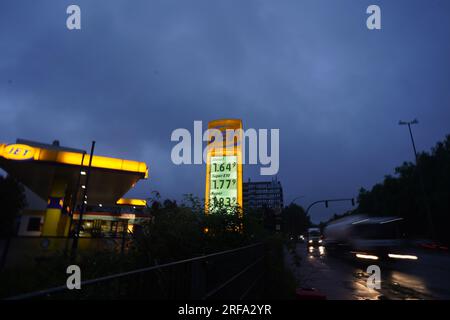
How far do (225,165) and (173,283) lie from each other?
17.7m

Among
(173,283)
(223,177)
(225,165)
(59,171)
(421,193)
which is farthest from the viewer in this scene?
(421,193)

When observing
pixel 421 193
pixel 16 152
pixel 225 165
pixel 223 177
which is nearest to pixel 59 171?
pixel 16 152

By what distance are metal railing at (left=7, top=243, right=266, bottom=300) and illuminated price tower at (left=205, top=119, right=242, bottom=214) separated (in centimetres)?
1486

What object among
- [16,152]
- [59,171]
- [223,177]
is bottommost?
[223,177]

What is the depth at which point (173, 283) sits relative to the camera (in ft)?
7.48

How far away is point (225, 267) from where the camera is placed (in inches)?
143

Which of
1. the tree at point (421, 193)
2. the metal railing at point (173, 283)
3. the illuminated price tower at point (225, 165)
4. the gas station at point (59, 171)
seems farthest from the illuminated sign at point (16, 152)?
the tree at point (421, 193)

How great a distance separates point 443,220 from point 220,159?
36003 mm

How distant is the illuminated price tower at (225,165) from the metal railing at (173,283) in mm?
14862

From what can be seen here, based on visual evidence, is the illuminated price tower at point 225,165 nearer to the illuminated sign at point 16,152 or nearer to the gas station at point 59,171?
the gas station at point 59,171

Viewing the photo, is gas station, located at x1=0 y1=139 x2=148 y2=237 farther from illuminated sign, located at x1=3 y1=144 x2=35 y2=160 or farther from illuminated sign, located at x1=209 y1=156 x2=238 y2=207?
illuminated sign, located at x1=209 y1=156 x2=238 y2=207

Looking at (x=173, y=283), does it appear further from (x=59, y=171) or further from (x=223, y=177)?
(x=59, y=171)
